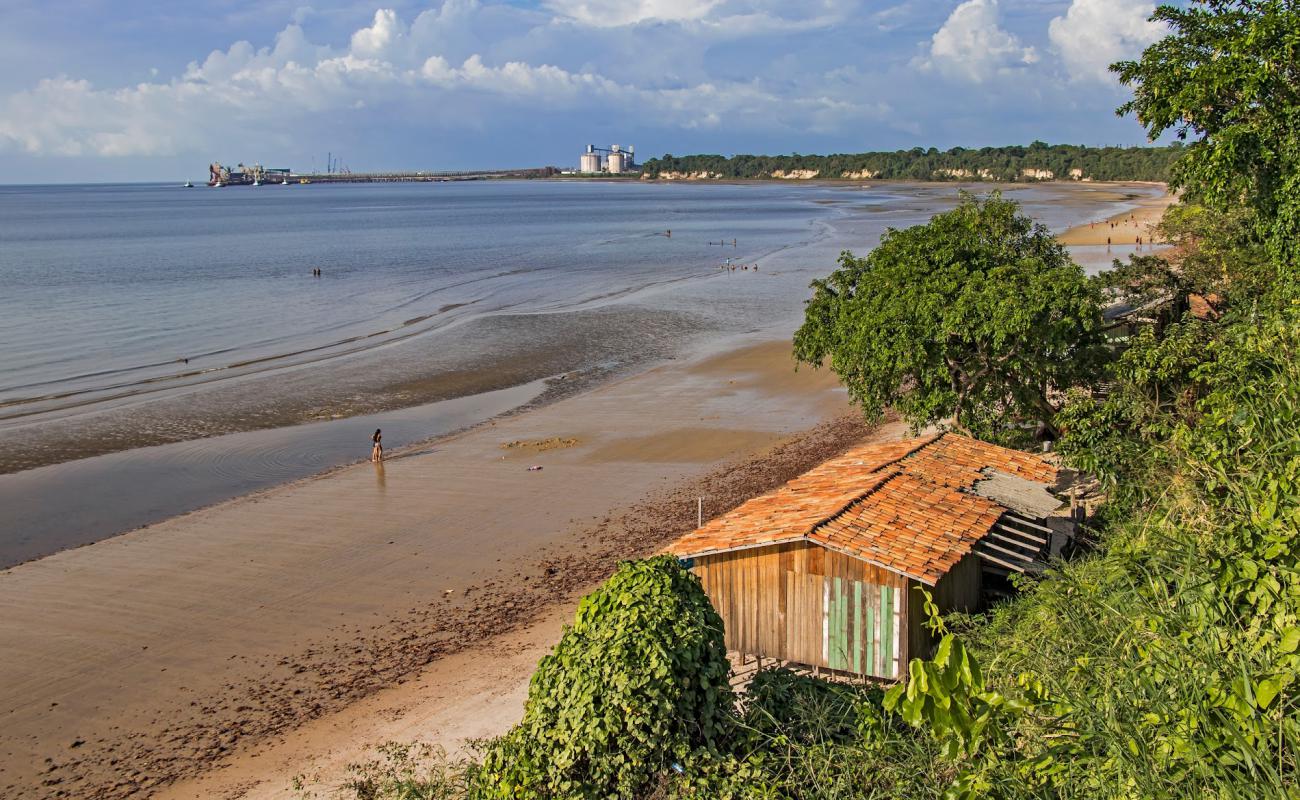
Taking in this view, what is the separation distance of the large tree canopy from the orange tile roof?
7.17ft

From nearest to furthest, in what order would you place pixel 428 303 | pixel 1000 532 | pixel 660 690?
pixel 660 690, pixel 1000 532, pixel 428 303

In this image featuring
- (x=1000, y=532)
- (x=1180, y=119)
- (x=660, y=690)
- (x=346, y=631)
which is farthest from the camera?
(x=1180, y=119)

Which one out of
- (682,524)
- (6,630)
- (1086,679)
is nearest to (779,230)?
(682,524)

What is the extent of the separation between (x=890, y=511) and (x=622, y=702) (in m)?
7.16

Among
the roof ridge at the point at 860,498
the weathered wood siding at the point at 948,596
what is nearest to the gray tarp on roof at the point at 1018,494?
the roof ridge at the point at 860,498

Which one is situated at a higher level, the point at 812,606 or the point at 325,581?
the point at 812,606

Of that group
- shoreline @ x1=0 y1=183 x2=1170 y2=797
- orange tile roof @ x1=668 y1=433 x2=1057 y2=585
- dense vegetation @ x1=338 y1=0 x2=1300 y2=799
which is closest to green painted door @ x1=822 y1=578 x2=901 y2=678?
orange tile roof @ x1=668 y1=433 x2=1057 y2=585

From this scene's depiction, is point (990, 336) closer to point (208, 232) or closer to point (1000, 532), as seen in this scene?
point (1000, 532)

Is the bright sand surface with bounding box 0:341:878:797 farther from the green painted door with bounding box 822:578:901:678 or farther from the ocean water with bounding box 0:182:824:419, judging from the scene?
the ocean water with bounding box 0:182:824:419

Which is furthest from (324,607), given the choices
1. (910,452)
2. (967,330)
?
(967,330)

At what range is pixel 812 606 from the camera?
13609mm

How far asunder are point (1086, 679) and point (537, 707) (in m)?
4.55

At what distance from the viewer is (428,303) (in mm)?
58344

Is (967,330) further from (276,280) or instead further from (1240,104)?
(276,280)
